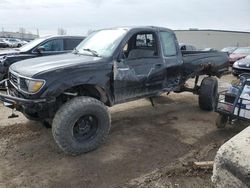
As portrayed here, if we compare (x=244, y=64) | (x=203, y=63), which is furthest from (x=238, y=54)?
(x=203, y=63)

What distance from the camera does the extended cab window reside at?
5.69 metres

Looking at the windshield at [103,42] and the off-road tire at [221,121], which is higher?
the windshield at [103,42]

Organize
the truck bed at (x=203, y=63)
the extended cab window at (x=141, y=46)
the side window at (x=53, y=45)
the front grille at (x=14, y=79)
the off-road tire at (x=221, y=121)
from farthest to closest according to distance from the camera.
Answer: the side window at (x=53, y=45) → the truck bed at (x=203, y=63) → the off-road tire at (x=221, y=121) → the extended cab window at (x=141, y=46) → the front grille at (x=14, y=79)

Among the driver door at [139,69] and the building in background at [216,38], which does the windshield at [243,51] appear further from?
the building in background at [216,38]

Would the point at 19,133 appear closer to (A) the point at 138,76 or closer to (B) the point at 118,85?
(B) the point at 118,85

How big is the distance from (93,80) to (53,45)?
5.53 metres

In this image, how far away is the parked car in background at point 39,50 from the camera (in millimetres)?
9166

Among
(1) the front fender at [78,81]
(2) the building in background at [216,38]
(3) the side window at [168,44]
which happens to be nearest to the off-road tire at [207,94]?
(3) the side window at [168,44]

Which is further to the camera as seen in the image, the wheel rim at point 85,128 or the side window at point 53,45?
the side window at point 53,45

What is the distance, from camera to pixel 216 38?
46844mm

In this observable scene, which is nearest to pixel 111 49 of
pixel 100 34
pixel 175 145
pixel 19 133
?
pixel 100 34

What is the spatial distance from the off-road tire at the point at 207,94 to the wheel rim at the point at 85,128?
3368 mm

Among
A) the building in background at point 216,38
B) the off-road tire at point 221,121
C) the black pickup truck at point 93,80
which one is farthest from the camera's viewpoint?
the building in background at point 216,38

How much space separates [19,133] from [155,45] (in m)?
3.13
